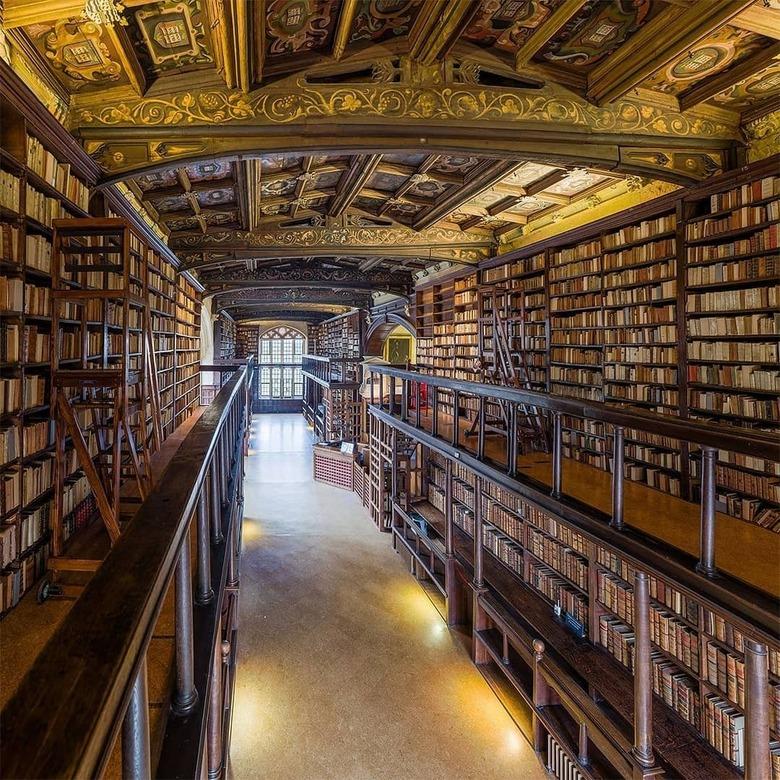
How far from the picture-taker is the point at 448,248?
23.2 feet

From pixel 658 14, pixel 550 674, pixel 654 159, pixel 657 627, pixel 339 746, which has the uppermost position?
pixel 658 14

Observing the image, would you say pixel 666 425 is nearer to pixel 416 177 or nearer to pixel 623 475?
pixel 623 475

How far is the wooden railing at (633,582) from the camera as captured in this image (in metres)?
1.97

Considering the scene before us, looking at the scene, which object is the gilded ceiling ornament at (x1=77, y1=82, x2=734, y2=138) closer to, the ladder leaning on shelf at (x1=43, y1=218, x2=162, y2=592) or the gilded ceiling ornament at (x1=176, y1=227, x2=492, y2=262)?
the ladder leaning on shelf at (x1=43, y1=218, x2=162, y2=592)

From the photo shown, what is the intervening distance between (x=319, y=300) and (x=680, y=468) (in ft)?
34.5

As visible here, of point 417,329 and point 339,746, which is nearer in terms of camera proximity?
point 339,746

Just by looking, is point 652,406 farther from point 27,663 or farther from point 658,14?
point 27,663

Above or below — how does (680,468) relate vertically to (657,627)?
above

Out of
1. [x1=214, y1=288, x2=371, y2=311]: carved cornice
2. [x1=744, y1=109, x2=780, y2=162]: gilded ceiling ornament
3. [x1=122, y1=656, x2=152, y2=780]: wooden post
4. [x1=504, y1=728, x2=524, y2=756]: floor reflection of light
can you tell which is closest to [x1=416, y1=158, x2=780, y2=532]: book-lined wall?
[x1=744, y1=109, x2=780, y2=162]: gilded ceiling ornament

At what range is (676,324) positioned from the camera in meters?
3.98

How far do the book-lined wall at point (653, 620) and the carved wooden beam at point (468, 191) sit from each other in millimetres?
2811

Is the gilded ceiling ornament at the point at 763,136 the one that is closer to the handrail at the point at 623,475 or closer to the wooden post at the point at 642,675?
the handrail at the point at 623,475

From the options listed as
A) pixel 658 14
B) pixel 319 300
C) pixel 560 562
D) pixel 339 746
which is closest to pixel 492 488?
pixel 560 562

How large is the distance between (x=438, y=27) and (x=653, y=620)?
4.08 metres
